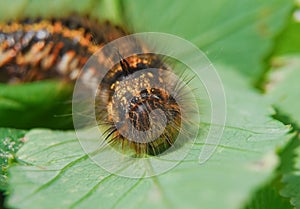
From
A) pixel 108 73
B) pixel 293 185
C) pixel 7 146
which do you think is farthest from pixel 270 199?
pixel 7 146

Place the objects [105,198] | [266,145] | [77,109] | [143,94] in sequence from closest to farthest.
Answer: [105,198], [266,145], [143,94], [77,109]

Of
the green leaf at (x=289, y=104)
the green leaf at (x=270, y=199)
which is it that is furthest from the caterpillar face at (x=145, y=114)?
the green leaf at (x=289, y=104)

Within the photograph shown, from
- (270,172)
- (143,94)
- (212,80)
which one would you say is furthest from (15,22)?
(270,172)

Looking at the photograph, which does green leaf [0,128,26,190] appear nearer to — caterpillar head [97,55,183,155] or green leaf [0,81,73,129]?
green leaf [0,81,73,129]

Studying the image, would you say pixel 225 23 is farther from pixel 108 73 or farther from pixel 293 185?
pixel 293 185

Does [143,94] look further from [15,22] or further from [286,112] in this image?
[15,22]

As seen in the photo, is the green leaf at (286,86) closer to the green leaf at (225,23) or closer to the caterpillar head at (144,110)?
the green leaf at (225,23)
